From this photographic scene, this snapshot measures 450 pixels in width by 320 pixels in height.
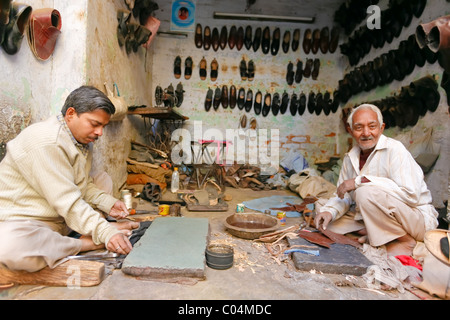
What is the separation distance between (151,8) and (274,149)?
4076 millimetres

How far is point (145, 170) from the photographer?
4574mm

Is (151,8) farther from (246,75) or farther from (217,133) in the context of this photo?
(217,133)

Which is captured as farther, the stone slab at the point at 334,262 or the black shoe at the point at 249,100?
the black shoe at the point at 249,100

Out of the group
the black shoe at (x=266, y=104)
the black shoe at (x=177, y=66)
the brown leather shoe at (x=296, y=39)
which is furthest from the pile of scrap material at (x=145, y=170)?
the brown leather shoe at (x=296, y=39)

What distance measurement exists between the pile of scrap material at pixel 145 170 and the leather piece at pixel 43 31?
7.39 feet

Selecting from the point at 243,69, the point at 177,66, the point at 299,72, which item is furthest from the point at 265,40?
the point at 177,66

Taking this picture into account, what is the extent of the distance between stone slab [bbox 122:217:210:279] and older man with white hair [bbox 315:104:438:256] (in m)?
1.18

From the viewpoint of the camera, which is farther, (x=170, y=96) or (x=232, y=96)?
(x=232, y=96)

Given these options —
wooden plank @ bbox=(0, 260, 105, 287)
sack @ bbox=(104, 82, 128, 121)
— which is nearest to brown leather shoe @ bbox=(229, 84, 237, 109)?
sack @ bbox=(104, 82, 128, 121)

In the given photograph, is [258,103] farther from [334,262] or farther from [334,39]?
[334,262]

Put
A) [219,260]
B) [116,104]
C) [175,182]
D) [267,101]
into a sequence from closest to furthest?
[219,260], [116,104], [175,182], [267,101]

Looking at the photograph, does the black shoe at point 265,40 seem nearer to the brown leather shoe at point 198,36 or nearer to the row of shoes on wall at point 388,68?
the brown leather shoe at point 198,36

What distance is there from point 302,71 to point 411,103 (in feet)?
10.3

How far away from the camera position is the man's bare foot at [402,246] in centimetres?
229
